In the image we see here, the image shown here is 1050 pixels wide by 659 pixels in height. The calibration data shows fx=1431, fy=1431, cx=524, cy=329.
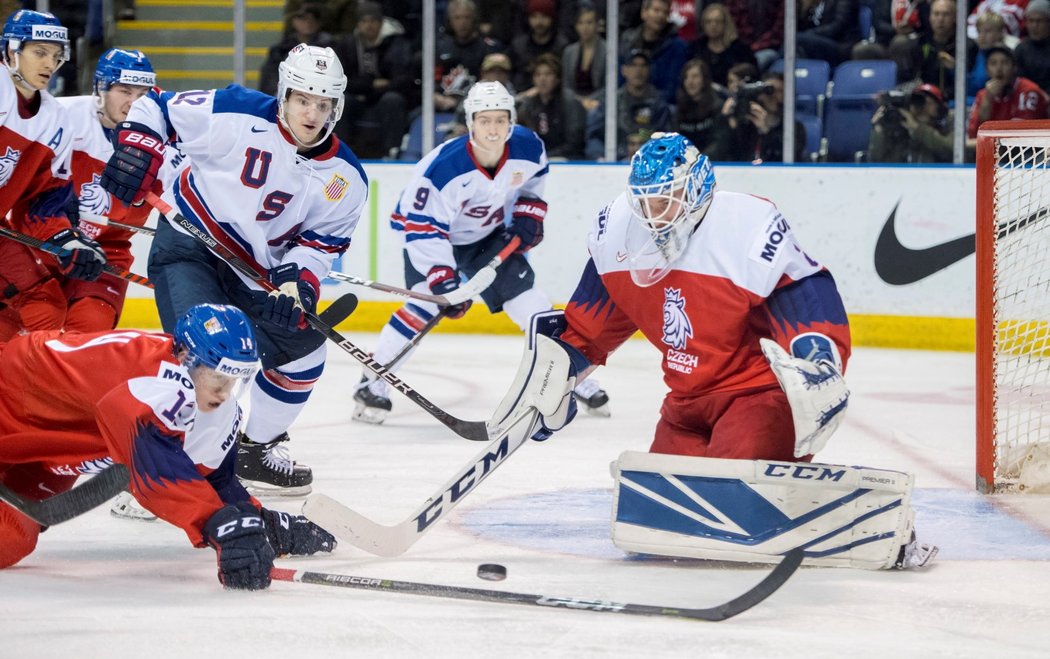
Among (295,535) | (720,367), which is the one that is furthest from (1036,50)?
(295,535)

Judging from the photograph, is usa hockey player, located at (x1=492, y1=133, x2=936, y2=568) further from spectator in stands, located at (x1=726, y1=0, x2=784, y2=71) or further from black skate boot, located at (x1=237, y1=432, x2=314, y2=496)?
spectator in stands, located at (x1=726, y1=0, x2=784, y2=71)

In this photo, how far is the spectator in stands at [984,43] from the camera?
6.39 meters

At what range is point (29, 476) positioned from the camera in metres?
2.79

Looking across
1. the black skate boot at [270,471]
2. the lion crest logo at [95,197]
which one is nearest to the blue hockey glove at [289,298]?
the black skate boot at [270,471]

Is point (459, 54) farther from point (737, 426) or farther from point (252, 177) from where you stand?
point (737, 426)

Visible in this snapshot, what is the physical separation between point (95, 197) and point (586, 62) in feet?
10.6

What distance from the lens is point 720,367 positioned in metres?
2.97

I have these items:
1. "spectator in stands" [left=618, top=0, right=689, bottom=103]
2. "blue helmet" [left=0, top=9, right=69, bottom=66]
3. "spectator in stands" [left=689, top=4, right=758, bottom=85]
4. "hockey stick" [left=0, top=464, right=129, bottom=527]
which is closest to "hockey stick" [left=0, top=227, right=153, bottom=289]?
"blue helmet" [left=0, top=9, right=69, bottom=66]

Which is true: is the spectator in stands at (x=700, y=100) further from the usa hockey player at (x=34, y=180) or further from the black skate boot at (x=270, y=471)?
the black skate boot at (x=270, y=471)

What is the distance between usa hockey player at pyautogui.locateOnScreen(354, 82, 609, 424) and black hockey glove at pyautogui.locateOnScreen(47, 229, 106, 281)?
3.73 feet

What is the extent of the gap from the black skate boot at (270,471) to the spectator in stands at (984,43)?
409 cm

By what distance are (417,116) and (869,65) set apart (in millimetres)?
2222

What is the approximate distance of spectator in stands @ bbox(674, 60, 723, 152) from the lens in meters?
6.82

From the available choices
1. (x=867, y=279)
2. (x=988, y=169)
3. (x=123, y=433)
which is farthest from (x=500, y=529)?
(x=867, y=279)
